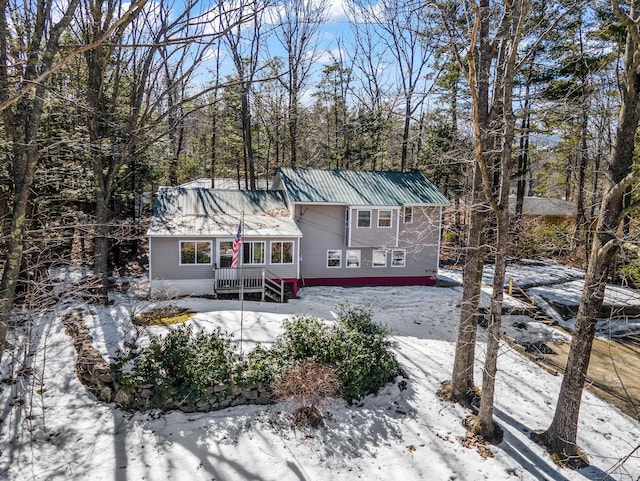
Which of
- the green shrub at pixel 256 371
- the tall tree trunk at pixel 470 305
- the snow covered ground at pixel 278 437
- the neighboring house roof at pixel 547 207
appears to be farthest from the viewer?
the neighboring house roof at pixel 547 207

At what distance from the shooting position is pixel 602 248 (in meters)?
6.48

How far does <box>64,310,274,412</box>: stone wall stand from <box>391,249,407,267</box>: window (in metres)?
12.5

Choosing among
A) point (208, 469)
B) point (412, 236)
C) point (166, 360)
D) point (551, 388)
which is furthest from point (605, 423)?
point (412, 236)

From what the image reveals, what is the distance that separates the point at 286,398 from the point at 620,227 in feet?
22.1

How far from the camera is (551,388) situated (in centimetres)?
994

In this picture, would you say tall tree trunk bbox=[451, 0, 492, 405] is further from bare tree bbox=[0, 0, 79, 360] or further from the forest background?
Answer: bare tree bbox=[0, 0, 79, 360]

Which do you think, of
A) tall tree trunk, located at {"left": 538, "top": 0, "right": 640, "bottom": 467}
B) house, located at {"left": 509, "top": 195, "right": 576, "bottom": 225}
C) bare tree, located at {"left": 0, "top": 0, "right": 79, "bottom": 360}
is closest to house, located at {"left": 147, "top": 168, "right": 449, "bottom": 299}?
bare tree, located at {"left": 0, "top": 0, "right": 79, "bottom": 360}

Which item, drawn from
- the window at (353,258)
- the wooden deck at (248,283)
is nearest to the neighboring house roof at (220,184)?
the window at (353,258)

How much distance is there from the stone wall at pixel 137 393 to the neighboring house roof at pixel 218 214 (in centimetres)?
732

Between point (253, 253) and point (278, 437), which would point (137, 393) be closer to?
point (278, 437)

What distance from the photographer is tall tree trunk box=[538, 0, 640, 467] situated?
6188 millimetres

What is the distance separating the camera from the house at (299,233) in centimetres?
1570

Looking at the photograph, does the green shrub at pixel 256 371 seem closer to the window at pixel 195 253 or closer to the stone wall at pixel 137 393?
the stone wall at pixel 137 393

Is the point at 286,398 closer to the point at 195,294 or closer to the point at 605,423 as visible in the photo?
the point at 605,423
